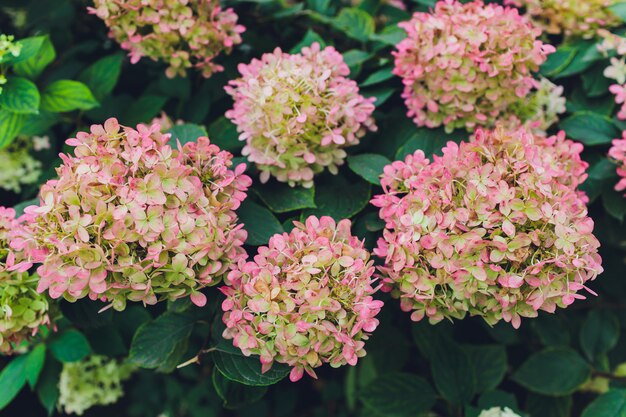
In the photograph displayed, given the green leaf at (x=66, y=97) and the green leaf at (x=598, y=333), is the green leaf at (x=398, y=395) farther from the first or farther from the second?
the green leaf at (x=66, y=97)

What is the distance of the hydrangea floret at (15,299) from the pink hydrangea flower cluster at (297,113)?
452 mm

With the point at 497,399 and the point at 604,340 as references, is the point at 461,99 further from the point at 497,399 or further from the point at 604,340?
the point at 604,340

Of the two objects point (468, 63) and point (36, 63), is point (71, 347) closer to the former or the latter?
point (36, 63)

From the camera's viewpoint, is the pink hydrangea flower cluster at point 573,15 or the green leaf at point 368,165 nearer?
the green leaf at point 368,165

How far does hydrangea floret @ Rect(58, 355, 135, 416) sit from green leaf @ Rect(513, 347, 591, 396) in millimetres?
1031

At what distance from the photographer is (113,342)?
55.2 inches

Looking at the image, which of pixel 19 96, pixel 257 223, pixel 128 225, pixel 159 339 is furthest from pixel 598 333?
pixel 19 96

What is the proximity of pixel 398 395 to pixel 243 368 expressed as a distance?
509mm

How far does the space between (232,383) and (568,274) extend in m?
0.66

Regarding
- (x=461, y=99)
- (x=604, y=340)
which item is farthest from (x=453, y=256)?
(x=604, y=340)

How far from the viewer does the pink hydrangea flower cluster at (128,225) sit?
0.92m

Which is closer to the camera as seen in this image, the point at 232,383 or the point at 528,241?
the point at 528,241

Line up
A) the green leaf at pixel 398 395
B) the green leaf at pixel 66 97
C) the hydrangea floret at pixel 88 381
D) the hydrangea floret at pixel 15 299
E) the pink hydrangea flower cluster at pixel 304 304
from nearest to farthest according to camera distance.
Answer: the pink hydrangea flower cluster at pixel 304 304 → the hydrangea floret at pixel 15 299 → the green leaf at pixel 66 97 → the green leaf at pixel 398 395 → the hydrangea floret at pixel 88 381

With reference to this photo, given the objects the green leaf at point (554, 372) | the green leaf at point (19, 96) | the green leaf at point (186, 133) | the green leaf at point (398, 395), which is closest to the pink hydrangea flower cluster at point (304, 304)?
the green leaf at point (186, 133)
